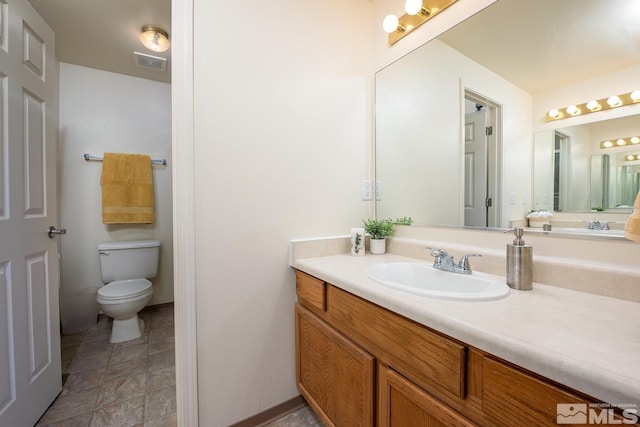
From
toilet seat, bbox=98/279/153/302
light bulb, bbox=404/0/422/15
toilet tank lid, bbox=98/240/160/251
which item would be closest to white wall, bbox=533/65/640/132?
light bulb, bbox=404/0/422/15

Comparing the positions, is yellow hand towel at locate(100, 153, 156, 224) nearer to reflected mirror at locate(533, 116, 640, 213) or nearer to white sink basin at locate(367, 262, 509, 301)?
white sink basin at locate(367, 262, 509, 301)

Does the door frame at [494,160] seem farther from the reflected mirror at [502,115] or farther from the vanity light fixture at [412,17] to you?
the vanity light fixture at [412,17]

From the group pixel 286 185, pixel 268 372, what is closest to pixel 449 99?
pixel 286 185

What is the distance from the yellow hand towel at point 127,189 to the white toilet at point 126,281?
23cm

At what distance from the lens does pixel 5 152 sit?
1.10m

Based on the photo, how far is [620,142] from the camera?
0.80 metres

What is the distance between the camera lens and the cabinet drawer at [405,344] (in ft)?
2.01

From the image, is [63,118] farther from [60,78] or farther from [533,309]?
[533,309]

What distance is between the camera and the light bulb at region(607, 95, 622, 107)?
79 cm

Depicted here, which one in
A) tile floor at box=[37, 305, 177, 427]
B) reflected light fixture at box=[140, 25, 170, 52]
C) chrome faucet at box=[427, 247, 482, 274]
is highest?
reflected light fixture at box=[140, 25, 170, 52]

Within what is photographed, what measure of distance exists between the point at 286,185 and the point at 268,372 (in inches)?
35.6

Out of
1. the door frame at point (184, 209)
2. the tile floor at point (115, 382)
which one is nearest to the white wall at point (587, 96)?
the door frame at point (184, 209)

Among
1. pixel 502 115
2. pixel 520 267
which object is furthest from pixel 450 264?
pixel 502 115

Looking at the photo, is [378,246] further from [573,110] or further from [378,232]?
[573,110]
